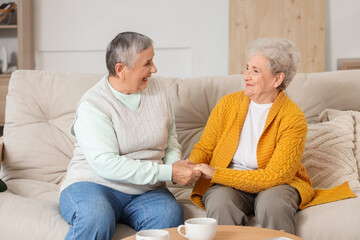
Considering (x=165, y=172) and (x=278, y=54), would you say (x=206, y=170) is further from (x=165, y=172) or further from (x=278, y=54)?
(x=278, y=54)

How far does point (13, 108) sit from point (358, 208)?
161 centimetres

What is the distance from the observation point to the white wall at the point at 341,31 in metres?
4.09

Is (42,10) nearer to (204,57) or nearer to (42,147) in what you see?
(204,57)

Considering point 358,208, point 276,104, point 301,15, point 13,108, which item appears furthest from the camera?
point 301,15

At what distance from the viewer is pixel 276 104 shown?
6.48 feet

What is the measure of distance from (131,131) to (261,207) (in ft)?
1.82

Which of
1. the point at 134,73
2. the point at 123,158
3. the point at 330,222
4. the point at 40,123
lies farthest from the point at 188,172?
the point at 40,123

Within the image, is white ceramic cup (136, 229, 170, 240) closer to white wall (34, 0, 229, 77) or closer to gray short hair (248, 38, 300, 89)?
gray short hair (248, 38, 300, 89)

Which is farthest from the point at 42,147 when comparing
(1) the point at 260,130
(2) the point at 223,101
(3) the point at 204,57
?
(3) the point at 204,57

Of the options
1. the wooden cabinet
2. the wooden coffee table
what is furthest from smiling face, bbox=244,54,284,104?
the wooden cabinet

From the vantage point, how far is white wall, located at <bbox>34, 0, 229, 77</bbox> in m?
4.33

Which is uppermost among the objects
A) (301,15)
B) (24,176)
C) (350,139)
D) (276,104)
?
(301,15)

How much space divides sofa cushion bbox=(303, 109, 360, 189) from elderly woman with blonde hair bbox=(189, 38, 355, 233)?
0.17 meters

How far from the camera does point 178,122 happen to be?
2449mm
